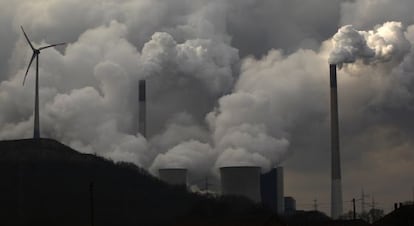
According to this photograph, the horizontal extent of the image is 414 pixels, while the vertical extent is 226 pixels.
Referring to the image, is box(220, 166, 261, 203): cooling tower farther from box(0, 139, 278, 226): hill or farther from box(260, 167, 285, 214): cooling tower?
box(260, 167, 285, 214): cooling tower

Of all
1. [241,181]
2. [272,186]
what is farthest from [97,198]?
[272,186]

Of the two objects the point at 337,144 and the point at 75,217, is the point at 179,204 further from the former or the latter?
the point at 337,144

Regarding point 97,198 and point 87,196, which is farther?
point 97,198

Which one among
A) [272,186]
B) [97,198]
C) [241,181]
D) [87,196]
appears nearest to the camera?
[87,196]

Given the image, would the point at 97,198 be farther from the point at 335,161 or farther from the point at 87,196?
the point at 335,161

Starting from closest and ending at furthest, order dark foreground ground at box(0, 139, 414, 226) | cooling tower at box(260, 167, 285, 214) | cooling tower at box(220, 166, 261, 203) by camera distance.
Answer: dark foreground ground at box(0, 139, 414, 226)
cooling tower at box(220, 166, 261, 203)
cooling tower at box(260, 167, 285, 214)

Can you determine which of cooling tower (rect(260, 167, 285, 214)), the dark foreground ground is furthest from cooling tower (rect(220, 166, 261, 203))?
cooling tower (rect(260, 167, 285, 214))
